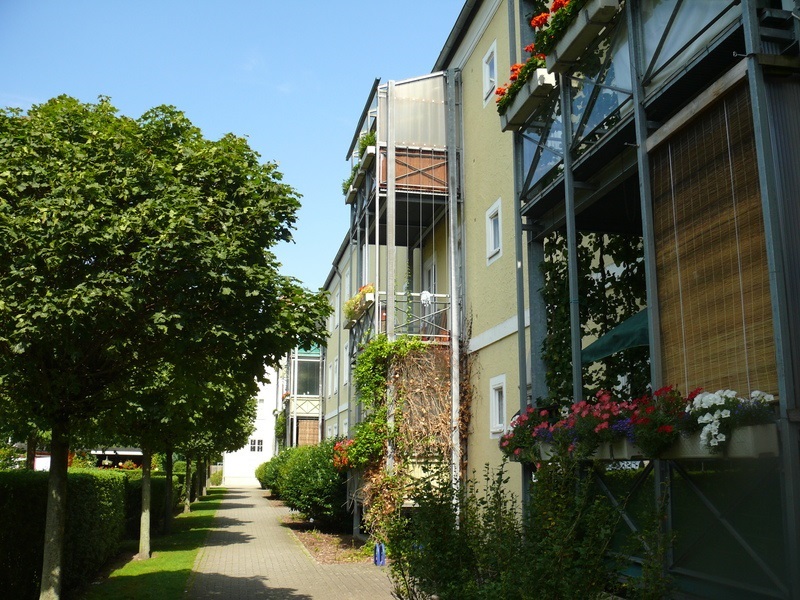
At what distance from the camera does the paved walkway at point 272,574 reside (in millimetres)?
12500

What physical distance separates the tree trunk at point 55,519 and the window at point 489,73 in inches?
399

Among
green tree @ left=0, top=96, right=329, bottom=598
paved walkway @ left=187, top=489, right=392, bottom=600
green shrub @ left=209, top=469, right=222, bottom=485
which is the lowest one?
green shrub @ left=209, top=469, right=222, bottom=485

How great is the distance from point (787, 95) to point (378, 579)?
11.1 metres

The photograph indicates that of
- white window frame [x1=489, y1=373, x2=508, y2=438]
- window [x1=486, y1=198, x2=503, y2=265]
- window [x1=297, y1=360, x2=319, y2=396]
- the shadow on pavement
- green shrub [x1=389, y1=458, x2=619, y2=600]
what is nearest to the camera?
green shrub [x1=389, y1=458, x2=619, y2=600]

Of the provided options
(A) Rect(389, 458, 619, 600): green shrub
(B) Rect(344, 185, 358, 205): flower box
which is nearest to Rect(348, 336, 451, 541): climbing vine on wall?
(B) Rect(344, 185, 358, 205): flower box

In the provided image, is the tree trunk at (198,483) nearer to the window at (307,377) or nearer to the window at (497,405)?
the window at (307,377)

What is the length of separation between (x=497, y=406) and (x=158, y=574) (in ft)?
21.8

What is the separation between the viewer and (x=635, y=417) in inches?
239

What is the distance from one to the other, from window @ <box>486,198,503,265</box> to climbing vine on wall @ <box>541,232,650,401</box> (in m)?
4.81

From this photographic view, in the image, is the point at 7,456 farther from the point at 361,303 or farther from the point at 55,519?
the point at 55,519

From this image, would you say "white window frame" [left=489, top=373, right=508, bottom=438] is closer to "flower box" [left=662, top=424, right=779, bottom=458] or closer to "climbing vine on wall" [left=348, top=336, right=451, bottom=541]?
"climbing vine on wall" [left=348, top=336, right=451, bottom=541]

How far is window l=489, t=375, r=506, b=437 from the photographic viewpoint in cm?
1421

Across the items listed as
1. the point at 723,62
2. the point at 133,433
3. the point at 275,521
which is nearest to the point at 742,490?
the point at 723,62

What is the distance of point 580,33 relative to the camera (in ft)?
25.8
